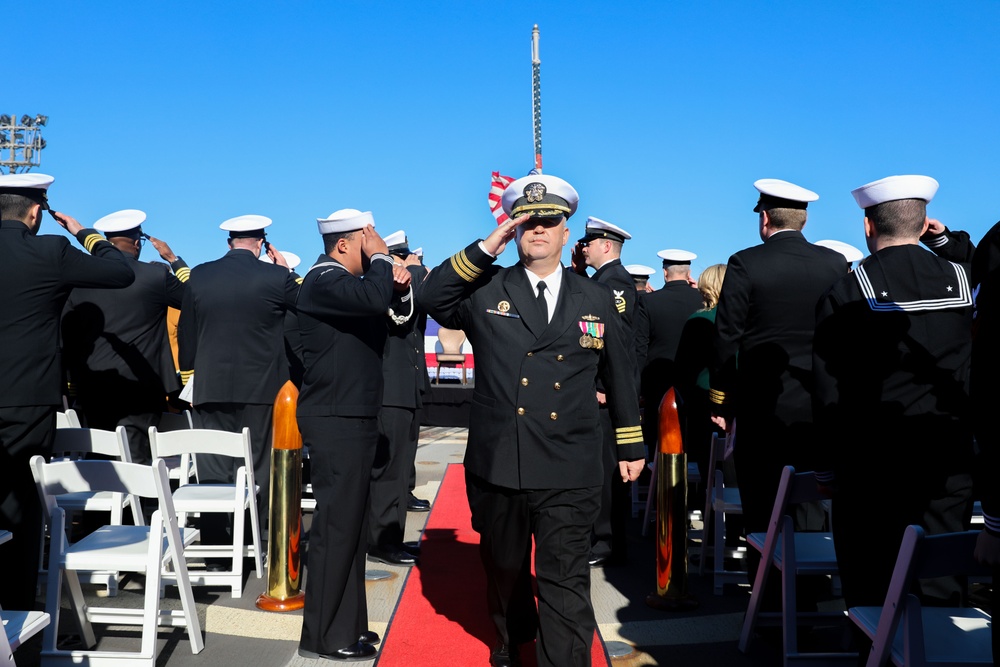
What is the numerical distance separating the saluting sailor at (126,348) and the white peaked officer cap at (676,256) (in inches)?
170

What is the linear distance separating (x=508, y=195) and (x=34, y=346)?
2.69m

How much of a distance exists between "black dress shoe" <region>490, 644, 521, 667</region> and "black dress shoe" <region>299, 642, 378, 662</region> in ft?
2.06

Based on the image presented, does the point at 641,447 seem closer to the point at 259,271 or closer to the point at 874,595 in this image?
the point at 874,595

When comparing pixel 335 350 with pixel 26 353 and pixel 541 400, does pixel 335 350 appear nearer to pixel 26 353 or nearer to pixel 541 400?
pixel 541 400

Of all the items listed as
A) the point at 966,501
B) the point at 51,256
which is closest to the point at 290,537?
the point at 51,256

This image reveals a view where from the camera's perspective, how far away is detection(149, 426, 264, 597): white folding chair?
5.94 metres

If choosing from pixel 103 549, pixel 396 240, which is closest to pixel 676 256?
pixel 396 240

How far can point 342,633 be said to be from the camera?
4801 millimetres

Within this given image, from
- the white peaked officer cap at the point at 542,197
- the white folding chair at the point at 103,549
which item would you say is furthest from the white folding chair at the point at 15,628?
the white peaked officer cap at the point at 542,197

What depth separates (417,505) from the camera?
9.27 metres

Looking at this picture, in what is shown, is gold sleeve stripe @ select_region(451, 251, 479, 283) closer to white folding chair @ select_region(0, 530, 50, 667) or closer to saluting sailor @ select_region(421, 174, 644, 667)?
saluting sailor @ select_region(421, 174, 644, 667)

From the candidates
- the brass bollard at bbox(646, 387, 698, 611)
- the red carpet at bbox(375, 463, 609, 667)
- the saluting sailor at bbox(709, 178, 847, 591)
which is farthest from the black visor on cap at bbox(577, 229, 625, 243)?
the red carpet at bbox(375, 463, 609, 667)

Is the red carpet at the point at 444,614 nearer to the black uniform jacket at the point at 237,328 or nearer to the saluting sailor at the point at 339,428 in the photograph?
the saluting sailor at the point at 339,428

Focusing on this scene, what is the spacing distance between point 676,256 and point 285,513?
471 cm
